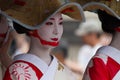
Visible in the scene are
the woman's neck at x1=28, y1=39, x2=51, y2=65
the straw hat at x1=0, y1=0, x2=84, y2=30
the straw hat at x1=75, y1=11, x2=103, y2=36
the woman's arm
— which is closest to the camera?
the straw hat at x1=0, y1=0, x2=84, y2=30

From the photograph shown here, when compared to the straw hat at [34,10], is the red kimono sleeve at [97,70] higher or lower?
lower

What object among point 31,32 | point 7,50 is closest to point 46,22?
point 31,32

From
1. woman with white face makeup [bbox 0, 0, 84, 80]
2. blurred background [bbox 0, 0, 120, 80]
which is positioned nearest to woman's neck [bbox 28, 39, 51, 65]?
woman with white face makeup [bbox 0, 0, 84, 80]

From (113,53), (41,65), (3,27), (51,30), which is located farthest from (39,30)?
(113,53)

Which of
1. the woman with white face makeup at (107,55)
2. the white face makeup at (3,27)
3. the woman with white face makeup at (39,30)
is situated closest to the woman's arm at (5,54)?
Result: the white face makeup at (3,27)

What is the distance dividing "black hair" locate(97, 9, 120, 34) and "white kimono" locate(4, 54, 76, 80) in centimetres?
32

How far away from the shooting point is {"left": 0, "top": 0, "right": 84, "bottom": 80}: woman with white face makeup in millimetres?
2043

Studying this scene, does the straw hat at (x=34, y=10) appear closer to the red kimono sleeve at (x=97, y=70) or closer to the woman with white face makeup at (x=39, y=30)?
the woman with white face makeup at (x=39, y=30)

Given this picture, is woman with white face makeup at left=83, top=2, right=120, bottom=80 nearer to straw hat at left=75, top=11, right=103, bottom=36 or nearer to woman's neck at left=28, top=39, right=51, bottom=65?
woman's neck at left=28, top=39, right=51, bottom=65

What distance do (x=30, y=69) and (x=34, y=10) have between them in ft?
0.85

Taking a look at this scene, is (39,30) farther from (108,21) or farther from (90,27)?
(90,27)

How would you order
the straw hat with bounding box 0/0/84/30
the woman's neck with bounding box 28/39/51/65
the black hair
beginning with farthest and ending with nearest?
the black hair, the woman's neck with bounding box 28/39/51/65, the straw hat with bounding box 0/0/84/30

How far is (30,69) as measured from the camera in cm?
208

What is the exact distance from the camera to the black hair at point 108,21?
227 centimetres
